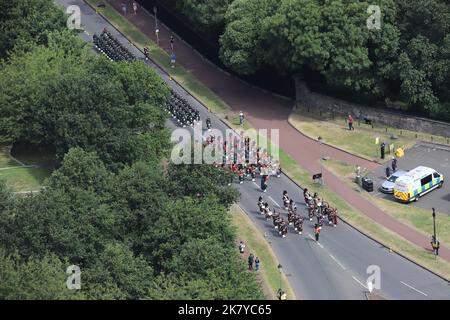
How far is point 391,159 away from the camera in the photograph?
10106 centimetres

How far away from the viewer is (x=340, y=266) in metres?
83.9

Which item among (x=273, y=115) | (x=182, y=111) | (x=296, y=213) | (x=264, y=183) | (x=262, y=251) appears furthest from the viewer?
(x=273, y=115)

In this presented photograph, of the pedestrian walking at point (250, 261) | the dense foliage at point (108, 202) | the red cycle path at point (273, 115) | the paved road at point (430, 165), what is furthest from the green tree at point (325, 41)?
the pedestrian walking at point (250, 261)

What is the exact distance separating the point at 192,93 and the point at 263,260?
34.5 m

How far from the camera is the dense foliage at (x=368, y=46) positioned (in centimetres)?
10581

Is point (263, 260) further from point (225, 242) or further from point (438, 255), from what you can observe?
A: point (438, 255)

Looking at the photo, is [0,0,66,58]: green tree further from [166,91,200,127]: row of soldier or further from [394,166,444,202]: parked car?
[394,166,444,202]: parked car

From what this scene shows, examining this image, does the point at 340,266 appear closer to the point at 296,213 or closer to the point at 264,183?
the point at 296,213

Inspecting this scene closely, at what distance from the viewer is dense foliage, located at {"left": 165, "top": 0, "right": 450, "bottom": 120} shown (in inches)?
4166

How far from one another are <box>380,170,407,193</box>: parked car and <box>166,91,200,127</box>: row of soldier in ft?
69.5

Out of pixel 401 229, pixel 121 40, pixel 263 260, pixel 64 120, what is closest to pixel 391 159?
pixel 401 229

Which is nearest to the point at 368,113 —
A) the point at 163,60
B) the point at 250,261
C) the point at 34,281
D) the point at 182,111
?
the point at 182,111

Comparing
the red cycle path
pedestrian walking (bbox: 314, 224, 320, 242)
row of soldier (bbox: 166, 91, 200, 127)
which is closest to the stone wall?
the red cycle path

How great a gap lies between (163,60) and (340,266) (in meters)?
46.4
